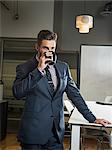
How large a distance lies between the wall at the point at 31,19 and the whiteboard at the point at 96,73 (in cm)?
107

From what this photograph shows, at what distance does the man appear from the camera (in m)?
1.43

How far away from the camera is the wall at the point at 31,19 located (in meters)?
5.47

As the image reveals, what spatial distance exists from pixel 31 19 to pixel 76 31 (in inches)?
39.4

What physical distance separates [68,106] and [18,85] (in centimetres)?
191

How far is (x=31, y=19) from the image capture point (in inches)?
216

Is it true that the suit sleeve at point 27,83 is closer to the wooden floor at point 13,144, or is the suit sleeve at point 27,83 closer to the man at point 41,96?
the man at point 41,96

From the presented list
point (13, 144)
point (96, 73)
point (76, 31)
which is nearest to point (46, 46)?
point (13, 144)

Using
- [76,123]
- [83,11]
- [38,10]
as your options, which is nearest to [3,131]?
[38,10]

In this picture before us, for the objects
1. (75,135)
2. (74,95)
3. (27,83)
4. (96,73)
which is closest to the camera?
(27,83)

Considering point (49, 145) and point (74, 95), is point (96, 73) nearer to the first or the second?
point (74, 95)

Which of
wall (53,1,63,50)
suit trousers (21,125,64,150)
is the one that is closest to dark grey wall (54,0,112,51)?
wall (53,1,63,50)

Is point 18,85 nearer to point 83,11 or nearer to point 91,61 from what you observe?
point 91,61

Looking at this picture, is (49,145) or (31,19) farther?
(31,19)

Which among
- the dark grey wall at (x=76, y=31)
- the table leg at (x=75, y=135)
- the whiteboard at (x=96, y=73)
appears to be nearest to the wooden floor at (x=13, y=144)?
the whiteboard at (x=96, y=73)
